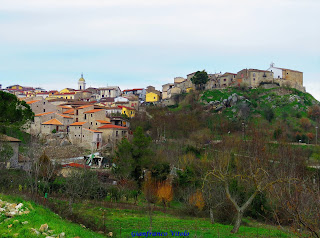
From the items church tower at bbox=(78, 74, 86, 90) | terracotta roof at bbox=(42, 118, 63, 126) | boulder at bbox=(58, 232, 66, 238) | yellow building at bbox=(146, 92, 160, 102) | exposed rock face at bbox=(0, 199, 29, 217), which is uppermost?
church tower at bbox=(78, 74, 86, 90)

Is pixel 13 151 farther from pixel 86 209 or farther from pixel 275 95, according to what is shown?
pixel 275 95

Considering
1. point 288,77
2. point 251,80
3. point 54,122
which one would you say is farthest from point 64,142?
point 288,77

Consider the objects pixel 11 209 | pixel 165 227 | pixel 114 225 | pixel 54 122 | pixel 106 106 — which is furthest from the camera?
pixel 106 106

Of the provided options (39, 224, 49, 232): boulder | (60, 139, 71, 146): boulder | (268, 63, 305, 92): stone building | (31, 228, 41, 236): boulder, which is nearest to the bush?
(268, 63, 305, 92): stone building

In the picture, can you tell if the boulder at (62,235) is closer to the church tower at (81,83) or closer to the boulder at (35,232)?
the boulder at (35,232)

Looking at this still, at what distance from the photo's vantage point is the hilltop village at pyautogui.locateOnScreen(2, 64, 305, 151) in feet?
162

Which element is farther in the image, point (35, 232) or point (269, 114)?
point (269, 114)

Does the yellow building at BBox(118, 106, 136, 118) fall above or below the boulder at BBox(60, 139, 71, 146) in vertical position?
above

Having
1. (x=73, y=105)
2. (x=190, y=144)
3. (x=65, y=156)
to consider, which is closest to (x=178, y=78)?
(x=73, y=105)

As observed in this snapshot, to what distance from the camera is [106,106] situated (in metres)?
70.8

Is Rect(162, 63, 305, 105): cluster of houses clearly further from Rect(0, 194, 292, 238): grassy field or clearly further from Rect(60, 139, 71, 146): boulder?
Rect(0, 194, 292, 238): grassy field

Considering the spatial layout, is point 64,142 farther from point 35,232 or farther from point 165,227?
point 35,232

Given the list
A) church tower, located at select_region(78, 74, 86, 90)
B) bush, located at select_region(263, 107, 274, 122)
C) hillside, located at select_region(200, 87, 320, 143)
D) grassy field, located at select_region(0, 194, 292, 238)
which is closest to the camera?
grassy field, located at select_region(0, 194, 292, 238)

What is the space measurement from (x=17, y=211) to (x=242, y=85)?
215 ft
